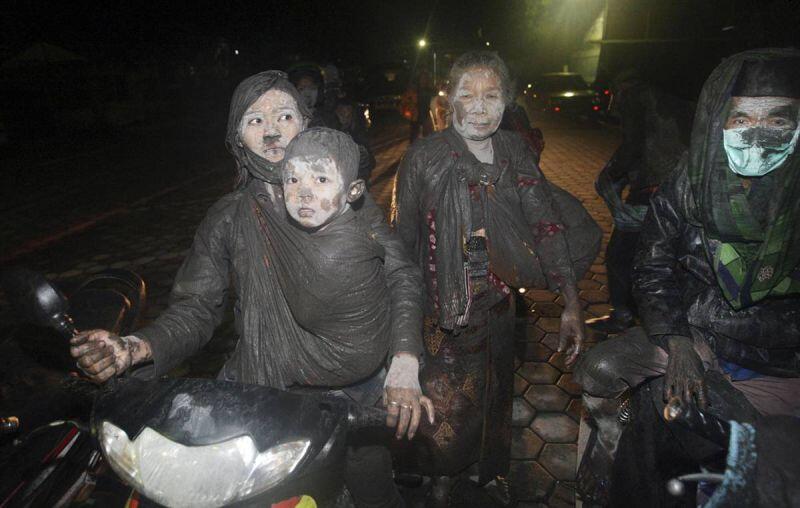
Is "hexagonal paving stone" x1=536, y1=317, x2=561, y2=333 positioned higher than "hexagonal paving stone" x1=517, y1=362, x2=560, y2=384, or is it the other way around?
"hexagonal paving stone" x1=517, y1=362, x2=560, y2=384

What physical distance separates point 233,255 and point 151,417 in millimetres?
702

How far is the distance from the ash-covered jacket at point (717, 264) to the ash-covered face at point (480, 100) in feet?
2.78

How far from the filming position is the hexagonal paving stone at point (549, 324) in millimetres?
4273

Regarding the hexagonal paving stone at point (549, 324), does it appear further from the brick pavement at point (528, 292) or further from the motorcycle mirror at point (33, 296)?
A: the motorcycle mirror at point (33, 296)

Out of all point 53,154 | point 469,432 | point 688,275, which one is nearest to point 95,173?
point 53,154

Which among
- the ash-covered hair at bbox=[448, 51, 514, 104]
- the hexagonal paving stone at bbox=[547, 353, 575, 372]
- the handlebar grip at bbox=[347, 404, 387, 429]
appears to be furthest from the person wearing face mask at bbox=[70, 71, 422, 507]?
the hexagonal paving stone at bbox=[547, 353, 575, 372]

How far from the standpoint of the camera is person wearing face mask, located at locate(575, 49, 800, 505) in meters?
1.64

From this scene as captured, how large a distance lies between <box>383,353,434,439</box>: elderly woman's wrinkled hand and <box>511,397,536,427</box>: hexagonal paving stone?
1857mm

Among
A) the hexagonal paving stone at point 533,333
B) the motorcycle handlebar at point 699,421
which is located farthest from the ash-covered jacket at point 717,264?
the hexagonal paving stone at point 533,333

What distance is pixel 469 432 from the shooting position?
2520mm

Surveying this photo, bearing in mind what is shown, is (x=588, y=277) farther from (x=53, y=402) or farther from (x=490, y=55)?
(x=53, y=402)

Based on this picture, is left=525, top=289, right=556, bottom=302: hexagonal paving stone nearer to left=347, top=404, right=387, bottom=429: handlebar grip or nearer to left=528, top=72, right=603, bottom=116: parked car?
left=347, top=404, right=387, bottom=429: handlebar grip

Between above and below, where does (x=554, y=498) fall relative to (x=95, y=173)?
below

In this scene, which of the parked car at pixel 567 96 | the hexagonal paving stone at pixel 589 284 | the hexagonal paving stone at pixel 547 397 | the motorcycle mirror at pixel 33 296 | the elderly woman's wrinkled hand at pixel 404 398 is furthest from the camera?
the parked car at pixel 567 96
